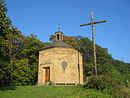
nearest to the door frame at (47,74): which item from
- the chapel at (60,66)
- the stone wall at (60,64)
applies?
the chapel at (60,66)

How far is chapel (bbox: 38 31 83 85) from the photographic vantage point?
32906mm

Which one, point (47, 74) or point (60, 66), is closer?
point (60, 66)

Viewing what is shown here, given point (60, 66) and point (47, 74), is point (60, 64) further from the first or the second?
point (47, 74)

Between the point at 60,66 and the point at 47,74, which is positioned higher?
the point at 60,66

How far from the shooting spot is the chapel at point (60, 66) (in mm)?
32906

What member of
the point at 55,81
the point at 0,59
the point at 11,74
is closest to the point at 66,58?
the point at 55,81

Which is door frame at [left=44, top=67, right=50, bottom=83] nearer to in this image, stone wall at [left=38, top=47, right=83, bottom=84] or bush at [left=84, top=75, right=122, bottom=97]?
stone wall at [left=38, top=47, right=83, bottom=84]

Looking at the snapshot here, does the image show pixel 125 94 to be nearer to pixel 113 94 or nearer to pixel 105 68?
pixel 113 94

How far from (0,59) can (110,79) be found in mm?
11383

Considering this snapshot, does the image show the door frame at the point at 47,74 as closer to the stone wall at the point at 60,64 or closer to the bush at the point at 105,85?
the stone wall at the point at 60,64

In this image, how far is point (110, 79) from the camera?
2109 cm

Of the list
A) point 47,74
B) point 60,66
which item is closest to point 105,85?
point 60,66

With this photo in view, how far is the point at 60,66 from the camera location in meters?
33.3

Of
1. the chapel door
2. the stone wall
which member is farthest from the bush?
the chapel door
